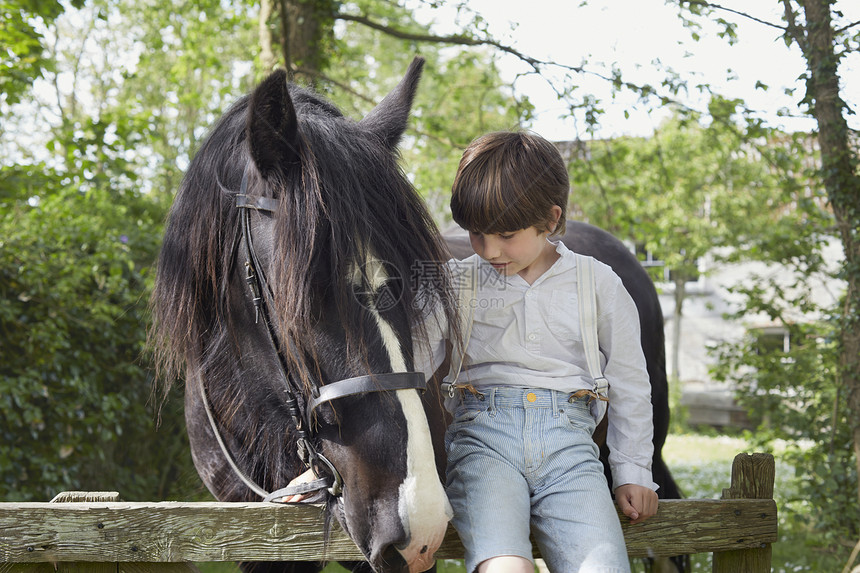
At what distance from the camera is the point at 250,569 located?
2486 millimetres

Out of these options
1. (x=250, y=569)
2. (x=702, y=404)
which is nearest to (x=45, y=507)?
(x=250, y=569)

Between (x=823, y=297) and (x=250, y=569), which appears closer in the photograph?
(x=250, y=569)

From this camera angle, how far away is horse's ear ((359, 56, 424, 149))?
6.69ft

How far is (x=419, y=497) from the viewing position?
1433mm

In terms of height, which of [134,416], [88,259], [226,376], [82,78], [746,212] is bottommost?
[134,416]

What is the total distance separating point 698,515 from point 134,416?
15.6ft

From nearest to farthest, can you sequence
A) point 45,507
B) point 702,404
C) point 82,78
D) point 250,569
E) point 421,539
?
point 421,539
point 45,507
point 250,569
point 82,78
point 702,404

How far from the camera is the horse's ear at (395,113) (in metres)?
2.04

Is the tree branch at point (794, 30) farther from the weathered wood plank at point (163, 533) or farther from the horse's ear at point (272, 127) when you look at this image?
the weathered wood plank at point (163, 533)

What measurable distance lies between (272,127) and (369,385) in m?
0.74

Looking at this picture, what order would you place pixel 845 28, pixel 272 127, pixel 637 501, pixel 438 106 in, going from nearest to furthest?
pixel 272 127 → pixel 637 501 → pixel 845 28 → pixel 438 106

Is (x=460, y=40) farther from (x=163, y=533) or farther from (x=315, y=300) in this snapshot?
(x=163, y=533)

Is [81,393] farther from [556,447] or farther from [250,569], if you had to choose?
[556,447]

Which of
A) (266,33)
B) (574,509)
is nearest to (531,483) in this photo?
(574,509)
